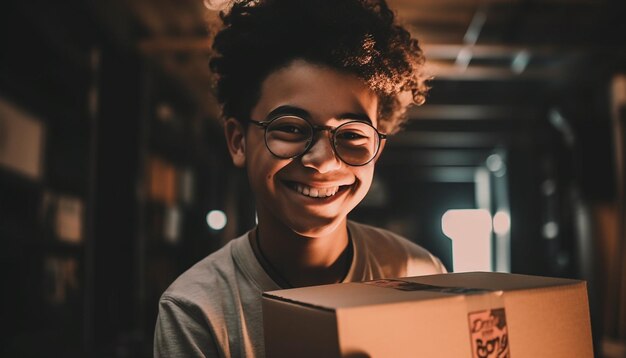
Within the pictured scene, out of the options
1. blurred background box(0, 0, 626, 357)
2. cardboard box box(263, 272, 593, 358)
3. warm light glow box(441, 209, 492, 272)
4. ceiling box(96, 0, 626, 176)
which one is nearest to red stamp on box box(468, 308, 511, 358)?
cardboard box box(263, 272, 593, 358)

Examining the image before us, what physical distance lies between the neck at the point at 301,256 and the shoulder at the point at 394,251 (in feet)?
0.27

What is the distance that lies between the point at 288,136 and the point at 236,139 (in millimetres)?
230

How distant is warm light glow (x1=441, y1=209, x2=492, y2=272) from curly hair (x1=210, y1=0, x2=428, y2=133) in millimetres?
9609

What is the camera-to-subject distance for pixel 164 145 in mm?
4426

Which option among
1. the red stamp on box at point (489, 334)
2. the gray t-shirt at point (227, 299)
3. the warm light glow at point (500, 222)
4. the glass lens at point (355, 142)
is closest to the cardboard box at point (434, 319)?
the red stamp on box at point (489, 334)

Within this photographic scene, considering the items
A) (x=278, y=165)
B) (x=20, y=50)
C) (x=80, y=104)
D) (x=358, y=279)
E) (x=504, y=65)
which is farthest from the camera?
(x=504, y=65)

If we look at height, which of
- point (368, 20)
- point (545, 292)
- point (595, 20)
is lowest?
point (545, 292)

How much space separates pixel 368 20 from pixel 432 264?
0.58m

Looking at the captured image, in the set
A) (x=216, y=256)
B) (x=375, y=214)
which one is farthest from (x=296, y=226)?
(x=375, y=214)

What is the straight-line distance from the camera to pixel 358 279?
1146 millimetres

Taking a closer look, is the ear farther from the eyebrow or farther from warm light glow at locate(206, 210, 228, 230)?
warm light glow at locate(206, 210, 228, 230)

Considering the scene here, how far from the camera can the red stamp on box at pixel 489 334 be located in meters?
0.78

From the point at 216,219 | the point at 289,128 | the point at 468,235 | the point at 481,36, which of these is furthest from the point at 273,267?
the point at 468,235

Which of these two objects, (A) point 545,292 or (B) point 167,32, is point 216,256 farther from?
(B) point 167,32
